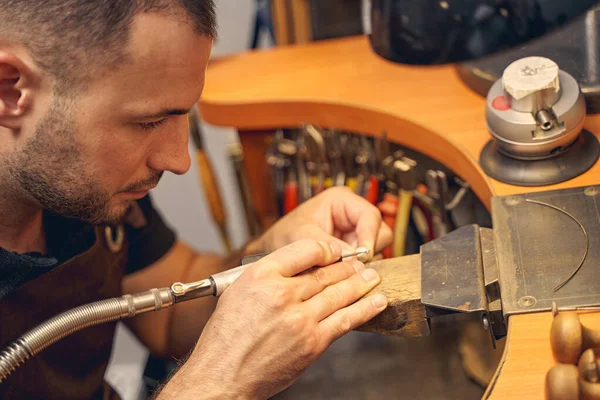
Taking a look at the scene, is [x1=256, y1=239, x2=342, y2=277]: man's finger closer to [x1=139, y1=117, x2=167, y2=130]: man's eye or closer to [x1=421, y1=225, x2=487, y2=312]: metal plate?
[x1=421, y1=225, x2=487, y2=312]: metal plate

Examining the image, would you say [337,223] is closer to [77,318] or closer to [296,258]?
[296,258]

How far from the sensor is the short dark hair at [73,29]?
0.90 metres

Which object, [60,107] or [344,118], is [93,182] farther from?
[344,118]

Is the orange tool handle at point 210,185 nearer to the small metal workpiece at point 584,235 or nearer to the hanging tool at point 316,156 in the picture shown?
the hanging tool at point 316,156

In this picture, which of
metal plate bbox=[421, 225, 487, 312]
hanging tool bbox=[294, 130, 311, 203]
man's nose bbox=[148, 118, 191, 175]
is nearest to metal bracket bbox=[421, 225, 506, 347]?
metal plate bbox=[421, 225, 487, 312]

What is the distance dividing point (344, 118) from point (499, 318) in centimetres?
64

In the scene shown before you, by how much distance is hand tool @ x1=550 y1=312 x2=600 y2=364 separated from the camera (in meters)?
0.76

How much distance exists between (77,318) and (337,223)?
1.30 feet

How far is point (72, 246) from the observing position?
3.94 feet

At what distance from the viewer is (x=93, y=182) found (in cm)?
104

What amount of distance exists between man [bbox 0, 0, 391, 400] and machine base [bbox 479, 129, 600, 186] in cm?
18

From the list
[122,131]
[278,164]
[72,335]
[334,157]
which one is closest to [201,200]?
[278,164]

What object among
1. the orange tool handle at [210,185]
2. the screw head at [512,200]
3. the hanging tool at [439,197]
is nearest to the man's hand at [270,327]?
the screw head at [512,200]

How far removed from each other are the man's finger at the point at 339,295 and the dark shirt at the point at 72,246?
0.42 m
